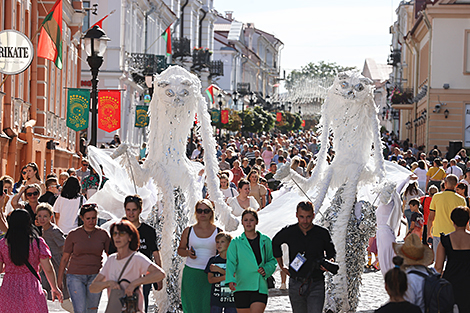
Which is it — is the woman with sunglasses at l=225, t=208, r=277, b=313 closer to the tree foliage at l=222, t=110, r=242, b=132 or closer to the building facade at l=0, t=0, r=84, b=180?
the building facade at l=0, t=0, r=84, b=180

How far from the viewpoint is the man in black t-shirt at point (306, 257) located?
23.7 ft

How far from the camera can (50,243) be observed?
28.7ft

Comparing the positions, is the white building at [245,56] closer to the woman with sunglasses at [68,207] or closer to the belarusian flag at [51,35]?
the belarusian flag at [51,35]

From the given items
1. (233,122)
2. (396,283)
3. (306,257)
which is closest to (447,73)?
(233,122)

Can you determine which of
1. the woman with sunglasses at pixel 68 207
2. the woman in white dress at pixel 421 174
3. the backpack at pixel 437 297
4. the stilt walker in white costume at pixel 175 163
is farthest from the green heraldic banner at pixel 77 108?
the backpack at pixel 437 297

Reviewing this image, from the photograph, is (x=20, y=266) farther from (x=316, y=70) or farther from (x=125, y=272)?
(x=316, y=70)

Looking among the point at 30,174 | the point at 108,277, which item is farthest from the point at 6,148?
the point at 108,277

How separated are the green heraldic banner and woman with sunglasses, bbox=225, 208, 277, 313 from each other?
41.7ft

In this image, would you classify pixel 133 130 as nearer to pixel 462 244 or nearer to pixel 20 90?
pixel 20 90

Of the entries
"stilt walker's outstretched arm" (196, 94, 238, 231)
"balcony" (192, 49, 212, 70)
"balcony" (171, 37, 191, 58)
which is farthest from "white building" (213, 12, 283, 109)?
"stilt walker's outstretched arm" (196, 94, 238, 231)

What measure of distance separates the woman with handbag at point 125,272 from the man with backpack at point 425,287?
1.77m

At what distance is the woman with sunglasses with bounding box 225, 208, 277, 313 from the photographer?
7164 millimetres

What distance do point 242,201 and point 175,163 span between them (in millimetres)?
2993

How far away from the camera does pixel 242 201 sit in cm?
1227
